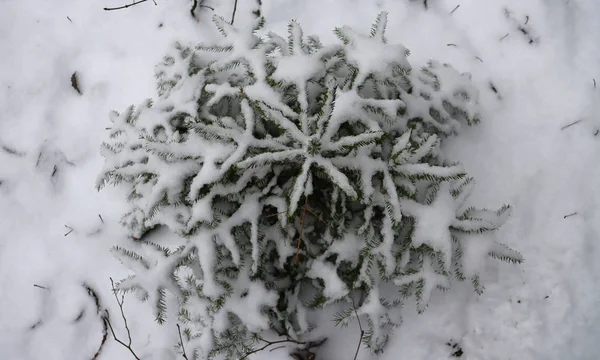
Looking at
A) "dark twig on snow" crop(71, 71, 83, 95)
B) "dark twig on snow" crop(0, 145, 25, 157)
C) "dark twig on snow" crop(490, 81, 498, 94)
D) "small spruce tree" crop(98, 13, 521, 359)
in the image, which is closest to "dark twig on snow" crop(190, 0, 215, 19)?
"small spruce tree" crop(98, 13, 521, 359)

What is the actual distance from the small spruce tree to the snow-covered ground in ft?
1.11

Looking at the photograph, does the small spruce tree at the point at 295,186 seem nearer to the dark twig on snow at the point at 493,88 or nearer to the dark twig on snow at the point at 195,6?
the dark twig on snow at the point at 493,88

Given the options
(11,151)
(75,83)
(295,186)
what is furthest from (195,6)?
(295,186)

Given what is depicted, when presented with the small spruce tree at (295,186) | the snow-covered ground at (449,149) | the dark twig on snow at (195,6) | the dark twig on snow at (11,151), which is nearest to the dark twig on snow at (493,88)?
the snow-covered ground at (449,149)

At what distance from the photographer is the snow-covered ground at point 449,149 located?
263 centimetres

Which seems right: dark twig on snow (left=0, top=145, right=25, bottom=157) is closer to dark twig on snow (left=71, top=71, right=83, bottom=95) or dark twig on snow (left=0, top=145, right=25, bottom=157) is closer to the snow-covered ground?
the snow-covered ground

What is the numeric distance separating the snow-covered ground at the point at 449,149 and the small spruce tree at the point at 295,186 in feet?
1.11

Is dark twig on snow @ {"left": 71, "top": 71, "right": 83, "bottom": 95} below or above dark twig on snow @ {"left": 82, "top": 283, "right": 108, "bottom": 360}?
above

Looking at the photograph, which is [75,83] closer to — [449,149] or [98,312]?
[98,312]

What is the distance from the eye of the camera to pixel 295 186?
Answer: 2.03 meters

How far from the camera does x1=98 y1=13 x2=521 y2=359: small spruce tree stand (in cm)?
212

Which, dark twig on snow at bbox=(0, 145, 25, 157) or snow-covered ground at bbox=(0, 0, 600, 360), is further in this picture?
dark twig on snow at bbox=(0, 145, 25, 157)

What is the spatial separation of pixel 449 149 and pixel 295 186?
51.8 inches

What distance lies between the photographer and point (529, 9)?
10.1ft
